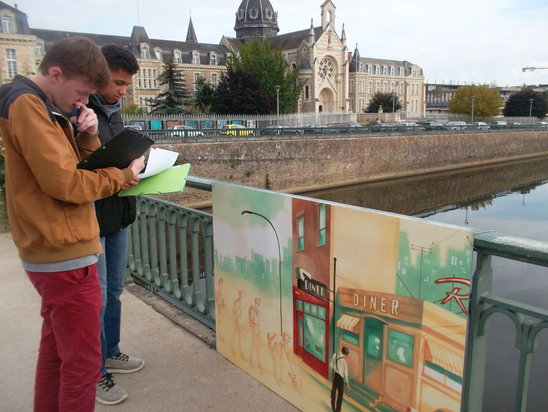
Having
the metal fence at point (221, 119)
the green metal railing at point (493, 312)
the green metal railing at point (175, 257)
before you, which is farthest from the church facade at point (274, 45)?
the green metal railing at point (493, 312)

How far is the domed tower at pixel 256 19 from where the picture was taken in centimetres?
7769

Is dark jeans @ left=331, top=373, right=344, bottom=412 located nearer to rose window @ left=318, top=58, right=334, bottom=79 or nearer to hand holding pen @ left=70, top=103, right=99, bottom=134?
hand holding pen @ left=70, top=103, right=99, bottom=134

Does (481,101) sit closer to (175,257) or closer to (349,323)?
(175,257)

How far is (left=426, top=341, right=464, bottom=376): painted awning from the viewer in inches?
66.9

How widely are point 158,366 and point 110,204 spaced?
1.11 meters

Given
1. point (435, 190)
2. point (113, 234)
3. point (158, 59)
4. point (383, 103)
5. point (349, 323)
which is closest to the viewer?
point (349, 323)

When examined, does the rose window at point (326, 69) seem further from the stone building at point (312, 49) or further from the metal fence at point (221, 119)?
the metal fence at point (221, 119)

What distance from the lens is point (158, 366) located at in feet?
9.82

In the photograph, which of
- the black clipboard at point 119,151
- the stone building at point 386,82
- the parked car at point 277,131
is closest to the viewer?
the black clipboard at point 119,151

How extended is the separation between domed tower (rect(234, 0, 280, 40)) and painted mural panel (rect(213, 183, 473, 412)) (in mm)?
Result: 79391

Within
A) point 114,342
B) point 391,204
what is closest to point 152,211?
point 114,342

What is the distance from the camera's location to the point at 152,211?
13.3 feet

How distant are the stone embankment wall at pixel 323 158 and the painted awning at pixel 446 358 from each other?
20.5 m

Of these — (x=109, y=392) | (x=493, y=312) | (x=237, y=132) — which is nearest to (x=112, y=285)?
(x=109, y=392)
